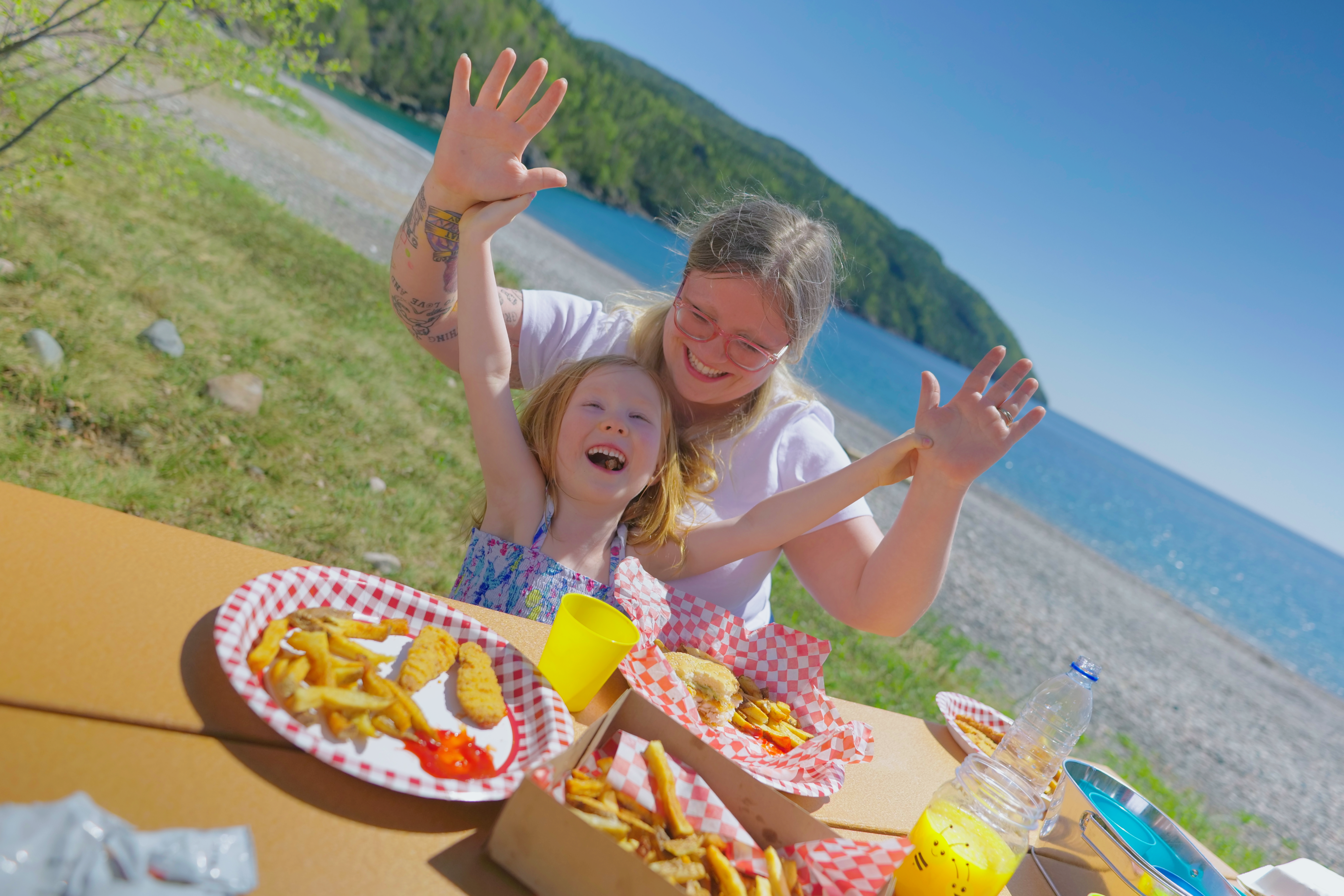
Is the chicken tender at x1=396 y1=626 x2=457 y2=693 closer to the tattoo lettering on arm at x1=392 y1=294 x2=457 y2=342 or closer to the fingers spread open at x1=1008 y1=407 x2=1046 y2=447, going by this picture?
the tattoo lettering on arm at x1=392 y1=294 x2=457 y2=342

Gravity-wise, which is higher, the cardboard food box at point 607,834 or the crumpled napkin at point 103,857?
the cardboard food box at point 607,834

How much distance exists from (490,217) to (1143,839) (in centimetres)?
249

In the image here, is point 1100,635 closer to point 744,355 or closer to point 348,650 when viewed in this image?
point 744,355

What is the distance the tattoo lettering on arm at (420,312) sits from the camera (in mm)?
2838

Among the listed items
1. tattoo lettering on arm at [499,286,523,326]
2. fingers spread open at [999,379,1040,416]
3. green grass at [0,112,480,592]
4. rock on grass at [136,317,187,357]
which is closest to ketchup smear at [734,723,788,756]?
fingers spread open at [999,379,1040,416]

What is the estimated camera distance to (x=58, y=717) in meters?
1.05

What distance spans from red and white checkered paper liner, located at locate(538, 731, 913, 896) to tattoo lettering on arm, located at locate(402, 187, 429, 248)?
6.59 ft

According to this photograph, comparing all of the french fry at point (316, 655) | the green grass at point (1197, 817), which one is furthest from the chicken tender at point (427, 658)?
the green grass at point (1197, 817)

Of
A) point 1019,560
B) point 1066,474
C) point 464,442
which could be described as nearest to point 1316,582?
point 1066,474

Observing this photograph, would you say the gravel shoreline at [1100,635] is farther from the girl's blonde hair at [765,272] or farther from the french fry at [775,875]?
the french fry at [775,875]

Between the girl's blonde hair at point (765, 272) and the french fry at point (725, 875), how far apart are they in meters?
1.89

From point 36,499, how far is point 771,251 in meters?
2.31

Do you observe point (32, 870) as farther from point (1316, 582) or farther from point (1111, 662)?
point (1316, 582)

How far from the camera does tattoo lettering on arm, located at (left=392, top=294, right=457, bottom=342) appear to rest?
2838 mm
